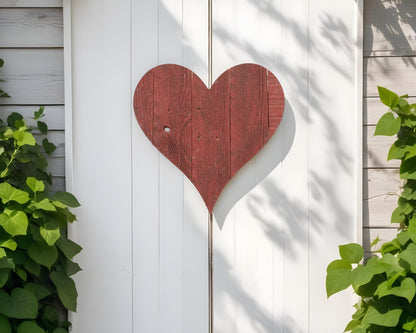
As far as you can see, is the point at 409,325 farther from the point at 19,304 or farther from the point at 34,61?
the point at 34,61

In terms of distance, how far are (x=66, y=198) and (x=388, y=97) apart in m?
1.34

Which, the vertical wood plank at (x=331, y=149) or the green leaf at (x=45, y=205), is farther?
the vertical wood plank at (x=331, y=149)

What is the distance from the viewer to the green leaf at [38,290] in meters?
2.38

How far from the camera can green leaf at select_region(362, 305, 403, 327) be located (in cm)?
220

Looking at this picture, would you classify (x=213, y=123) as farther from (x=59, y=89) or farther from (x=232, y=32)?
(x=59, y=89)

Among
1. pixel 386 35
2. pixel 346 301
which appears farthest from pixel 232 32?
pixel 346 301

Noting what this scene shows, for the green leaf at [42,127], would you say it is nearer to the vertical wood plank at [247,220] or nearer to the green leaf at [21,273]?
the green leaf at [21,273]

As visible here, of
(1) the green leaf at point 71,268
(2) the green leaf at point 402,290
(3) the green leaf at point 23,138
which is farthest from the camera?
(1) the green leaf at point 71,268

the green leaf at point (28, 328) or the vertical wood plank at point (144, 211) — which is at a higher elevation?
the vertical wood plank at point (144, 211)

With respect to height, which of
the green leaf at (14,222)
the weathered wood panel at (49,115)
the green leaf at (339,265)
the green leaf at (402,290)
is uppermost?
the weathered wood panel at (49,115)

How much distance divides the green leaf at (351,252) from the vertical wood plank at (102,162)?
91cm

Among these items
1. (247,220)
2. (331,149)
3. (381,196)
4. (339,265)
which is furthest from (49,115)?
(381,196)

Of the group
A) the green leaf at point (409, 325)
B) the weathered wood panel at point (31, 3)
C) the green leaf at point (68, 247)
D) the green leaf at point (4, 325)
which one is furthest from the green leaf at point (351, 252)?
the weathered wood panel at point (31, 3)

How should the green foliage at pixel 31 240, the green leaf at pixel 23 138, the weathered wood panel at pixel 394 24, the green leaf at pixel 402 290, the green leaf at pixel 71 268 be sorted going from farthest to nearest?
1. the weathered wood panel at pixel 394 24
2. the green leaf at pixel 71 268
3. the green leaf at pixel 23 138
4. the green foliage at pixel 31 240
5. the green leaf at pixel 402 290
